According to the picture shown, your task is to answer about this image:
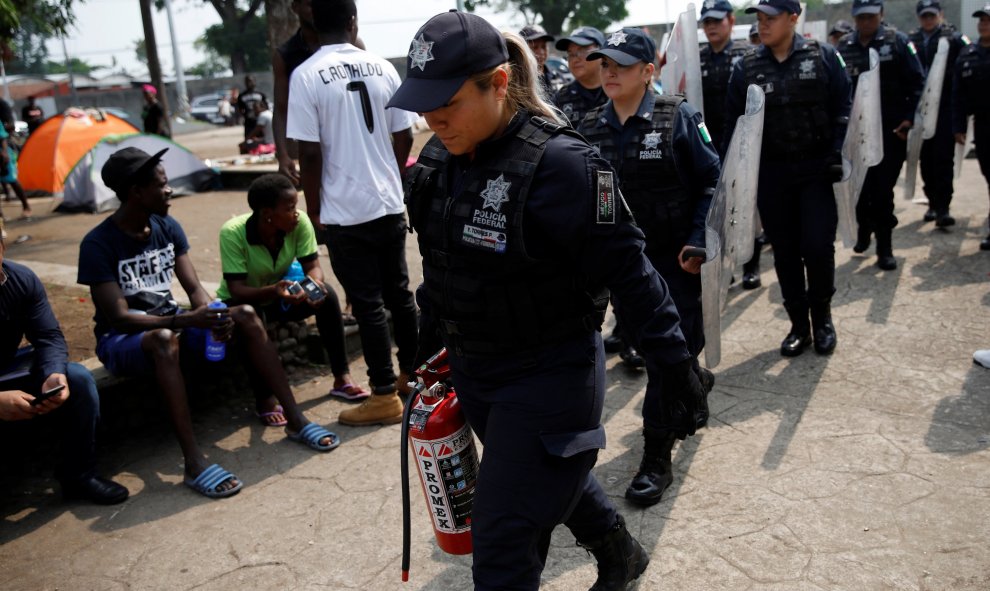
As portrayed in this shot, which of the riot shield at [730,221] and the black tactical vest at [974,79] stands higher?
the black tactical vest at [974,79]

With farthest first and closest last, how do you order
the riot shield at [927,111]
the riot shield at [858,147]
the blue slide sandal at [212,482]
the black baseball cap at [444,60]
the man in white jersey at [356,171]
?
the riot shield at [927,111], the riot shield at [858,147], the man in white jersey at [356,171], the blue slide sandal at [212,482], the black baseball cap at [444,60]

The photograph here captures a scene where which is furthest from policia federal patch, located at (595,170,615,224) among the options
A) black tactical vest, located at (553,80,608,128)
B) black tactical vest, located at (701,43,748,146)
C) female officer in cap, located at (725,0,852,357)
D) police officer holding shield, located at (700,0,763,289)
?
black tactical vest, located at (701,43,748,146)

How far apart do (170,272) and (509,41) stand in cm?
283

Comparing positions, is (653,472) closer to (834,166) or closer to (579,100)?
(834,166)

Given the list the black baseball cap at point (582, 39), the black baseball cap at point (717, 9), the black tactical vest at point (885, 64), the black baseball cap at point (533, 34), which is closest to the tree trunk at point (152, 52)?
the black baseball cap at point (533, 34)

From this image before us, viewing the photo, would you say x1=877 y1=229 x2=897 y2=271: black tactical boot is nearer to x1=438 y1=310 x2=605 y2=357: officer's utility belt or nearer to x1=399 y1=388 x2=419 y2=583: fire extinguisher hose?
x1=438 y1=310 x2=605 y2=357: officer's utility belt

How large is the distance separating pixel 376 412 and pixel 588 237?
2.70 m

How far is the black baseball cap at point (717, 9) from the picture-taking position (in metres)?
6.62

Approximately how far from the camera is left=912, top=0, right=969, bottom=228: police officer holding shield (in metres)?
7.58

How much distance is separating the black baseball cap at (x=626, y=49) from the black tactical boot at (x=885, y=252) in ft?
12.5

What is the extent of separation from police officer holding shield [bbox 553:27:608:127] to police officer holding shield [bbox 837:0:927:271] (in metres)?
2.38

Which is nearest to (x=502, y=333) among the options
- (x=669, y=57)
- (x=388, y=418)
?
(x=388, y=418)

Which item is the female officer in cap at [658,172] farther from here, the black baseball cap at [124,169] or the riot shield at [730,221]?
the black baseball cap at [124,169]

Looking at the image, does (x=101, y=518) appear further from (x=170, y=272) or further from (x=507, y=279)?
(x=507, y=279)
